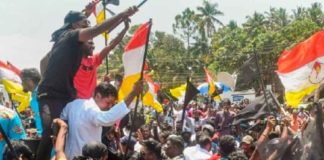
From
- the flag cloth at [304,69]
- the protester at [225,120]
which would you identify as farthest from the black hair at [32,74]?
the protester at [225,120]

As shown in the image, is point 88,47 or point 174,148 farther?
point 174,148

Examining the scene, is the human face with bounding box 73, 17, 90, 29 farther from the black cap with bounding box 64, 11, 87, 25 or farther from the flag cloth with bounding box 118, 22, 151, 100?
the flag cloth with bounding box 118, 22, 151, 100

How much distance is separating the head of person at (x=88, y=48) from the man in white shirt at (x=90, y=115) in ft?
1.17

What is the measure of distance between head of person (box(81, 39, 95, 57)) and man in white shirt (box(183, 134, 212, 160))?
2161 mm

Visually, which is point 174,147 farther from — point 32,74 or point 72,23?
point 72,23

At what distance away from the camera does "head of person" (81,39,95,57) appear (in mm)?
4289

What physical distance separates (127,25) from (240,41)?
1740 inches

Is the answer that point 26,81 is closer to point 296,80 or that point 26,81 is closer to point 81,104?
point 81,104

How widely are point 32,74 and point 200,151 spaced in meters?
2.30

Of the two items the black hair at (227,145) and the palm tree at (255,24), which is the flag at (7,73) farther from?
the palm tree at (255,24)

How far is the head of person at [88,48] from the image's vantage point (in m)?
4.29

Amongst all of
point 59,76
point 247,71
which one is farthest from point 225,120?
point 59,76

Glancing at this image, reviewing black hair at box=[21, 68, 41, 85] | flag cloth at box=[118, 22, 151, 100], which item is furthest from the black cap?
flag cloth at box=[118, 22, 151, 100]

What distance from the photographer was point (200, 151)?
21.0 ft
